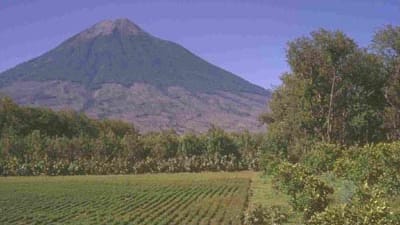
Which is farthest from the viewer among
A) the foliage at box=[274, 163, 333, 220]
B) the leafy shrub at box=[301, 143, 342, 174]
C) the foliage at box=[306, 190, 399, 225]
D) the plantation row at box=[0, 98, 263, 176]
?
the plantation row at box=[0, 98, 263, 176]

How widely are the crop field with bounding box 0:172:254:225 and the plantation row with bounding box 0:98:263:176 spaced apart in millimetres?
20480

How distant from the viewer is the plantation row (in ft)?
215

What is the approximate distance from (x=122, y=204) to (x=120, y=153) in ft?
138

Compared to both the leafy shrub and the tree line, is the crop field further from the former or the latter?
the tree line

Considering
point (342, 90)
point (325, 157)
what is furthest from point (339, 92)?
point (325, 157)

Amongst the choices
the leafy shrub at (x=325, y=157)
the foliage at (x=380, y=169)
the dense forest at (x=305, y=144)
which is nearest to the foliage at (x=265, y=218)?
the dense forest at (x=305, y=144)

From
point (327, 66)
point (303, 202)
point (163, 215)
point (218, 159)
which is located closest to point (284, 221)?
point (303, 202)

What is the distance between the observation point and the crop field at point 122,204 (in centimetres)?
2536

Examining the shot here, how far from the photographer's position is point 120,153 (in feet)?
240

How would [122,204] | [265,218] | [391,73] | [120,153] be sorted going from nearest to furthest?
[265,218]
[122,204]
[391,73]
[120,153]

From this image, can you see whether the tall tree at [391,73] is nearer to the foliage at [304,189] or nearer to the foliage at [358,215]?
the foliage at [304,189]

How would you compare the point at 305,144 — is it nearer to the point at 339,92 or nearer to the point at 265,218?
the point at 339,92

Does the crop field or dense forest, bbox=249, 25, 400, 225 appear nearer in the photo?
the crop field

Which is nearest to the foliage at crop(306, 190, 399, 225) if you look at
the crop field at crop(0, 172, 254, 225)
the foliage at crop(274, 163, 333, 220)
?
the foliage at crop(274, 163, 333, 220)
